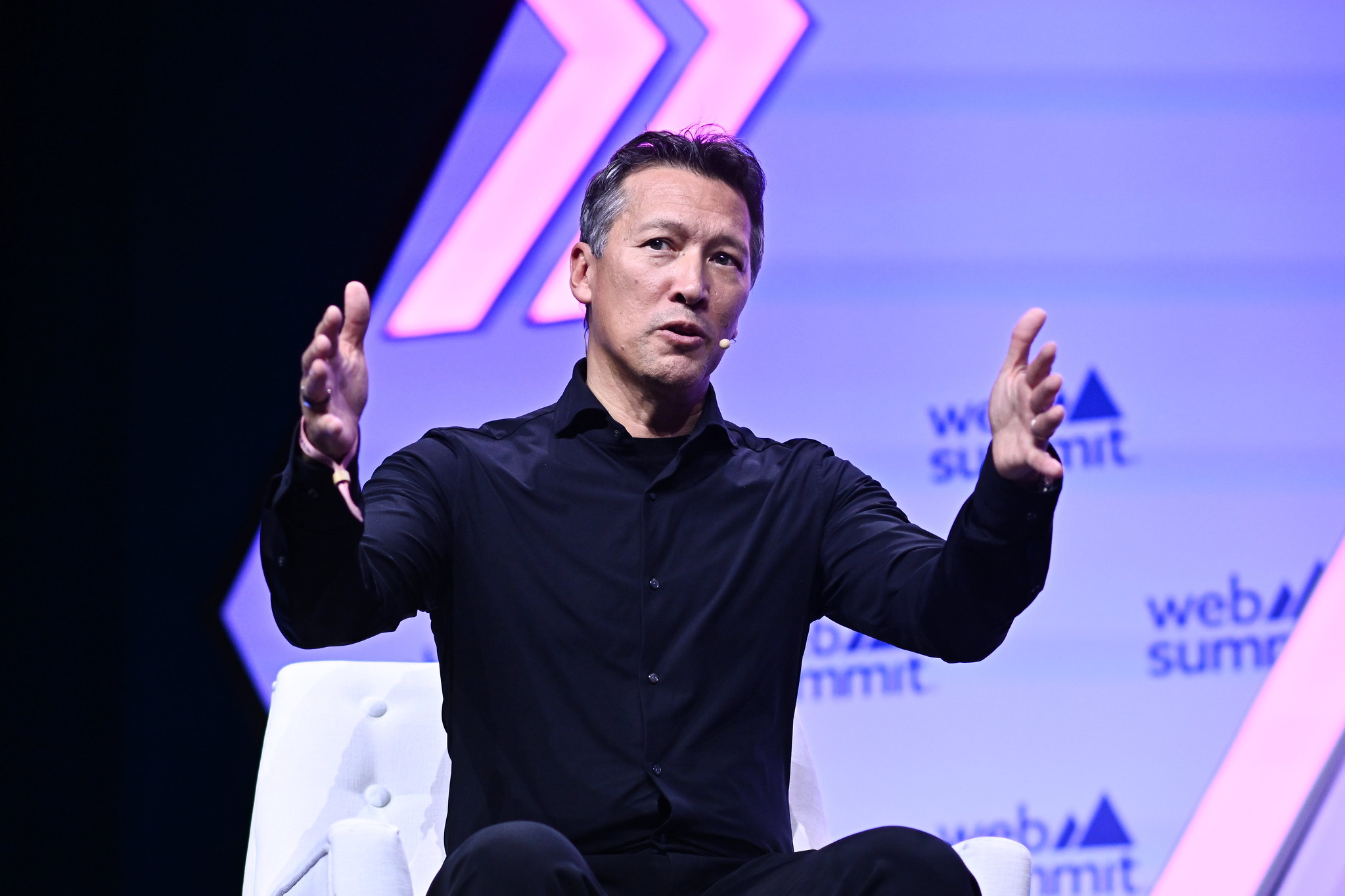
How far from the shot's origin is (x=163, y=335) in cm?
245

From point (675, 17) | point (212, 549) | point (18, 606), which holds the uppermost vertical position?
point (675, 17)

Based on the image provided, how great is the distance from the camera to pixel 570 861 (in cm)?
101

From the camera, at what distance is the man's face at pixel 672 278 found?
1576 millimetres

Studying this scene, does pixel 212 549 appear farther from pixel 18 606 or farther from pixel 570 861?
pixel 570 861

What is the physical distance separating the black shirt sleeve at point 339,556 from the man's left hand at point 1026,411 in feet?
2.02

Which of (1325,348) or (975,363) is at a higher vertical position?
(1325,348)

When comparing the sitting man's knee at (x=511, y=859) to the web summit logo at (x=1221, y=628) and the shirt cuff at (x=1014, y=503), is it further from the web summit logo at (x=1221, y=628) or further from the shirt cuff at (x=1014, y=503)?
the web summit logo at (x=1221, y=628)

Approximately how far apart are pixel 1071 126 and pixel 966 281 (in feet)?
1.39

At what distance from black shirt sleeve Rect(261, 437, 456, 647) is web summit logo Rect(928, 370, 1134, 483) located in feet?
4.42

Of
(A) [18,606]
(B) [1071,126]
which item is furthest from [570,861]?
(B) [1071,126]

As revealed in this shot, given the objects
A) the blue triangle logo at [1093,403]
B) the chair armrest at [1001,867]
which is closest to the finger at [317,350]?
the chair armrest at [1001,867]

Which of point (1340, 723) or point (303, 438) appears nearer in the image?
point (303, 438)

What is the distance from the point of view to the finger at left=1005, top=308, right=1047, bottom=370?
1186 mm

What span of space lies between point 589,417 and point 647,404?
78mm
